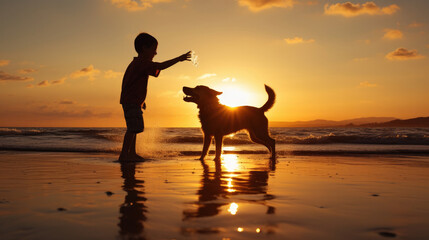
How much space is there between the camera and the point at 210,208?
7.98 ft

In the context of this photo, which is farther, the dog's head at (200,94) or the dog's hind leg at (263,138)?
the dog's hind leg at (263,138)

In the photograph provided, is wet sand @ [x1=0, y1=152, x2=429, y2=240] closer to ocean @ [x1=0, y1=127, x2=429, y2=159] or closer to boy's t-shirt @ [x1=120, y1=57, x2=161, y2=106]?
boy's t-shirt @ [x1=120, y1=57, x2=161, y2=106]

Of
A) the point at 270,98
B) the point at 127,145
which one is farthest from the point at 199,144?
the point at 127,145

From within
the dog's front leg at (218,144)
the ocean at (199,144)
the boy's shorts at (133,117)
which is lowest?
the ocean at (199,144)

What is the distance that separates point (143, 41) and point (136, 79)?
0.77m

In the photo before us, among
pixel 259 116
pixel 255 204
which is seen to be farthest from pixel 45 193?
pixel 259 116

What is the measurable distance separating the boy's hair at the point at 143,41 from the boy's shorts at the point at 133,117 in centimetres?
113

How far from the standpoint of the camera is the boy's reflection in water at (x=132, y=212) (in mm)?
1845

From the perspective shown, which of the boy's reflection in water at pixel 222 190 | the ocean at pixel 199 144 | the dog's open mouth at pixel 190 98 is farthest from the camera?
the ocean at pixel 199 144

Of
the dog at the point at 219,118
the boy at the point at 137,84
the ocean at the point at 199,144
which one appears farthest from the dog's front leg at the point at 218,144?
the boy at the point at 137,84

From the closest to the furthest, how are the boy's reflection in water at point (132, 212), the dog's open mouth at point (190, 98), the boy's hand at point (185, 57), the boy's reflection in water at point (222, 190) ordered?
the boy's reflection in water at point (132, 212) → the boy's reflection in water at point (222, 190) → the boy's hand at point (185, 57) → the dog's open mouth at point (190, 98)

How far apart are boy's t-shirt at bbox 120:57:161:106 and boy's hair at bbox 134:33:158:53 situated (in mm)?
261

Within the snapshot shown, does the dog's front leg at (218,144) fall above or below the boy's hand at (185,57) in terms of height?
below

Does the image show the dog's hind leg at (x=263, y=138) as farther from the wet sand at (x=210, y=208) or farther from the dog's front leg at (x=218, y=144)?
the wet sand at (x=210, y=208)
